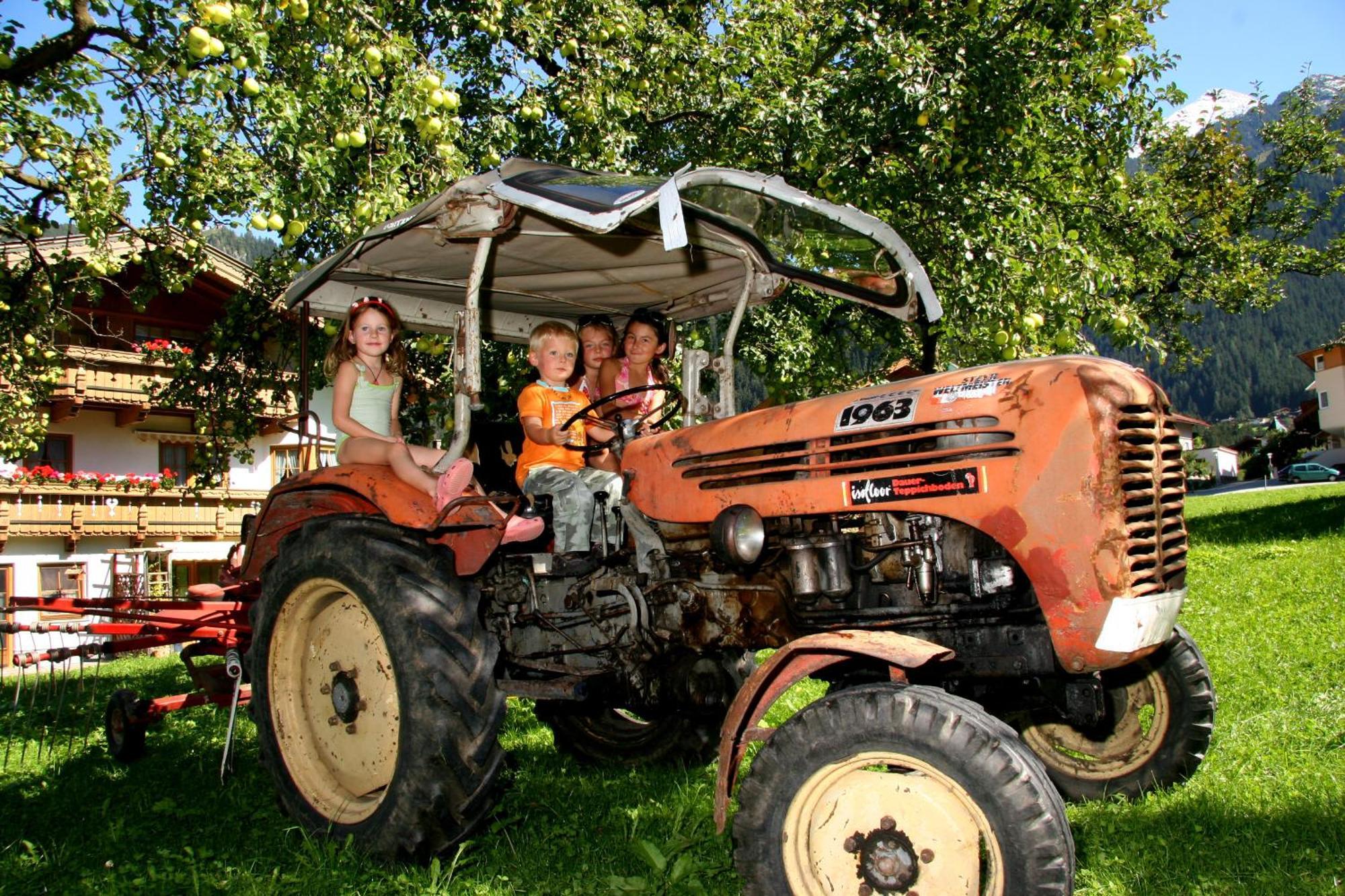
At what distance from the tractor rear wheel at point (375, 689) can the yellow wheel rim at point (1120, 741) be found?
2.28 meters

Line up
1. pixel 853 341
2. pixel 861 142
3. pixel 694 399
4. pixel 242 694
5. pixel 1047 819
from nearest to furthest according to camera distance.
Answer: pixel 1047 819 < pixel 694 399 < pixel 242 694 < pixel 861 142 < pixel 853 341

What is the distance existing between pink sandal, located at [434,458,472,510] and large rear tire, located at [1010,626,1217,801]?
2.31 metres

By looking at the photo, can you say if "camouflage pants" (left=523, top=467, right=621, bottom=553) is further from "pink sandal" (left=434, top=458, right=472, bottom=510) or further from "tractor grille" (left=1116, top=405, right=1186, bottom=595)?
"tractor grille" (left=1116, top=405, right=1186, bottom=595)

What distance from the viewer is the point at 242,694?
5.32 meters

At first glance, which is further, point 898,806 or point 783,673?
point 783,673

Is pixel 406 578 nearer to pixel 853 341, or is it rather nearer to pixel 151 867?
pixel 151 867

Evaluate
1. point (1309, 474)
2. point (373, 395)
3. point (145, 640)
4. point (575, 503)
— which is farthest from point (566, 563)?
point (1309, 474)

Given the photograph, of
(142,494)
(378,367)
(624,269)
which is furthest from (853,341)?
(142,494)

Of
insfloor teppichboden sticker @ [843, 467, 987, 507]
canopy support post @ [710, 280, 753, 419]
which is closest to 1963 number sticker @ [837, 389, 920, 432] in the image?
insfloor teppichboden sticker @ [843, 467, 987, 507]

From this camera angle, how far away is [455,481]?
12.3ft

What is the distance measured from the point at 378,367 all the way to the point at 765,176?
6.22 feet

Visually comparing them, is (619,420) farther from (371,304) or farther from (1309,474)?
(1309,474)

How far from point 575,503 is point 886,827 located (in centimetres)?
174

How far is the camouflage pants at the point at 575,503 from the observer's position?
396 cm
